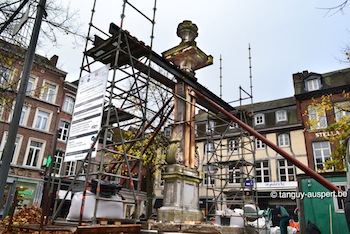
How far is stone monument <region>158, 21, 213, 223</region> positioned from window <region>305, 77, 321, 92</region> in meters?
19.6

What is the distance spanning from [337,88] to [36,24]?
2560 centimetres

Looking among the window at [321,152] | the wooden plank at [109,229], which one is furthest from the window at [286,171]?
the wooden plank at [109,229]

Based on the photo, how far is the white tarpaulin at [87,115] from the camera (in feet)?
19.4

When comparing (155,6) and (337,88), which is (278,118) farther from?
(155,6)

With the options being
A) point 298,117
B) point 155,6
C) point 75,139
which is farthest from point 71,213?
point 298,117

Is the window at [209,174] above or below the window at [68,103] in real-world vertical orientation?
below

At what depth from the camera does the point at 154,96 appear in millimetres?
19109

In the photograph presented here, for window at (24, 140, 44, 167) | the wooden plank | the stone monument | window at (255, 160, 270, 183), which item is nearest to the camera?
the wooden plank

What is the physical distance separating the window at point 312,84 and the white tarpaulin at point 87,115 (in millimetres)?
24320

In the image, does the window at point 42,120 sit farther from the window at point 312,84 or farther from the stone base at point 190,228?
the window at point 312,84

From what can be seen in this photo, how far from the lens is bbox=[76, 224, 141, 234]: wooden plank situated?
174 inches

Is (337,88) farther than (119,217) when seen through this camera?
Yes

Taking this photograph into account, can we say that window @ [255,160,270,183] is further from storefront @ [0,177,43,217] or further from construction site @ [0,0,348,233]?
storefront @ [0,177,43,217]

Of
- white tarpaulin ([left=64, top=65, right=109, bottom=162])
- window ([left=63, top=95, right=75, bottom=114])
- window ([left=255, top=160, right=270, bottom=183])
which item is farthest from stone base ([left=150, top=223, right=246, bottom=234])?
window ([left=63, top=95, right=75, bottom=114])
